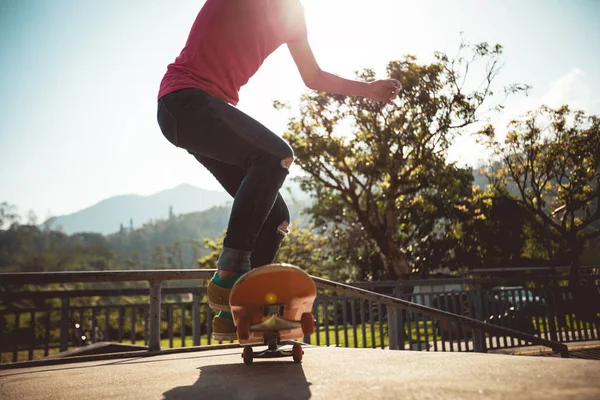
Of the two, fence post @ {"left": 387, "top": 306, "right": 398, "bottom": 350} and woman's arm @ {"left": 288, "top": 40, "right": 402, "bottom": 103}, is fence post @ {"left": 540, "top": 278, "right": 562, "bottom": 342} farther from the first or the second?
woman's arm @ {"left": 288, "top": 40, "right": 402, "bottom": 103}

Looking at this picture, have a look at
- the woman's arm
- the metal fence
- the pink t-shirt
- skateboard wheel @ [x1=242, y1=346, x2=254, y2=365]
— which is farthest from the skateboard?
the metal fence

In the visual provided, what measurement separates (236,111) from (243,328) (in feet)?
3.14

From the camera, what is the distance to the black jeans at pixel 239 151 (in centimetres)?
184

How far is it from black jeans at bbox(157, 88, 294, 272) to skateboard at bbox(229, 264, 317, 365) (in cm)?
21

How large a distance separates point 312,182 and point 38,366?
2177 centimetres

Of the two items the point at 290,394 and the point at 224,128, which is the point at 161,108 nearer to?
the point at 224,128

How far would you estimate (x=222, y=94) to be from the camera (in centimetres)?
205

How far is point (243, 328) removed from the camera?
1.67 metres

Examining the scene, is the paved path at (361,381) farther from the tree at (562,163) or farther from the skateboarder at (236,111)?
the tree at (562,163)

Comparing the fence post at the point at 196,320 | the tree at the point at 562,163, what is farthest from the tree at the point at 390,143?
the fence post at the point at 196,320

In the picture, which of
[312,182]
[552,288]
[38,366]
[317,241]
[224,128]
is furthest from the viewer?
[317,241]

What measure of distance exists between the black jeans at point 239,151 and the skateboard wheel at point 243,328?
254 millimetres

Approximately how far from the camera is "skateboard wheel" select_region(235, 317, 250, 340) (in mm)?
1669

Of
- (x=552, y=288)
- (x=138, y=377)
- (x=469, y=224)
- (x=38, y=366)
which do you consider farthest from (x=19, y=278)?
(x=469, y=224)
